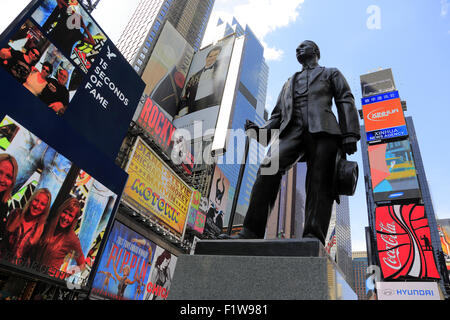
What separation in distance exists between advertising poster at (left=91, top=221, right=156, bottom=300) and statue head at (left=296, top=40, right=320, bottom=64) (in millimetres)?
19670

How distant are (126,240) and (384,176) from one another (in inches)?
948

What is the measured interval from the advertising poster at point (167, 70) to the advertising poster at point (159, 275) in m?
17.8

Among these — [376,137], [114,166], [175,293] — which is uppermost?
[376,137]

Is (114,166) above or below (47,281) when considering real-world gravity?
above

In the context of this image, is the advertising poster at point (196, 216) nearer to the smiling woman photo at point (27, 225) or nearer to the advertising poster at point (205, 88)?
the advertising poster at point (205, 88)

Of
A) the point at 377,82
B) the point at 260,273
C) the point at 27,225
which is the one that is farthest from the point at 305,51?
the point at 377,82

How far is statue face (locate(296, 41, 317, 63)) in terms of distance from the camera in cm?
435

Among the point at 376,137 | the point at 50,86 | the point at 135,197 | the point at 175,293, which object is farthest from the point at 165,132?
the point at 175,293

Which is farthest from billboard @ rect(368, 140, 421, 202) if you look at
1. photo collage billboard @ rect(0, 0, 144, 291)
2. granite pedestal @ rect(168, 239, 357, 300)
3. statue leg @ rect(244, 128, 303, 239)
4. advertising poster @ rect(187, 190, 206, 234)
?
granite pedestal @ rect(168, 239, 357, 300)

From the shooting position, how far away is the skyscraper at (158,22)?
84000 millimetres

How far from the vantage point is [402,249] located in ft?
77.1

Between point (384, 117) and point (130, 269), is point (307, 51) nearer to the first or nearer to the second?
point (130, 269)

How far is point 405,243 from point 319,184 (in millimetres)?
24977
